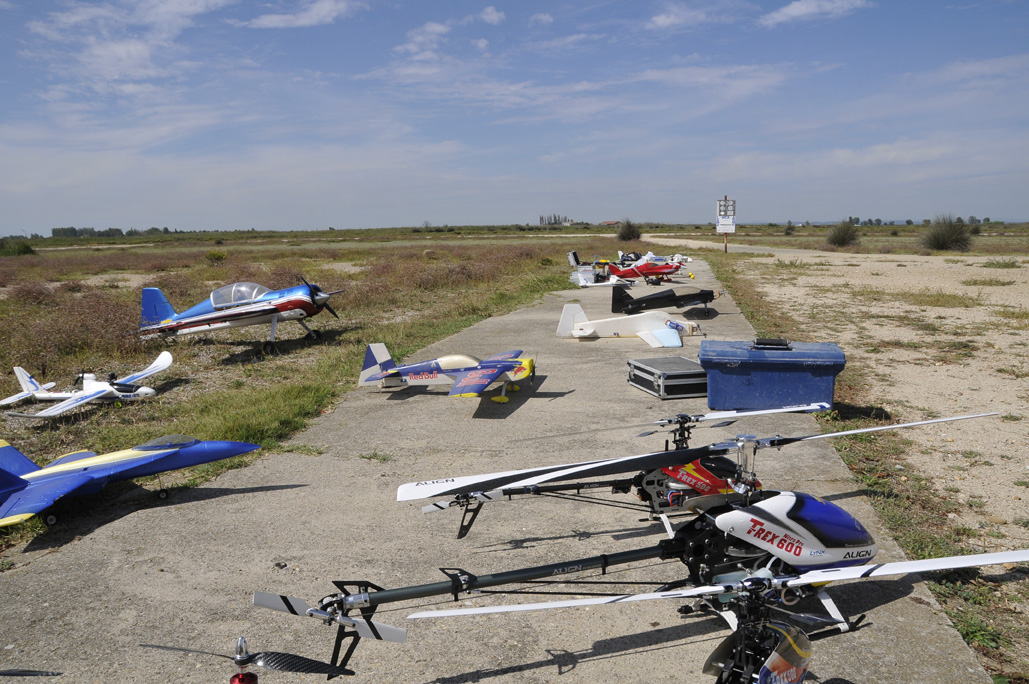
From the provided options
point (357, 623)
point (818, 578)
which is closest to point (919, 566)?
point (818, 578)

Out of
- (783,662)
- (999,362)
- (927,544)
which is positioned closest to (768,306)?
(999,362)

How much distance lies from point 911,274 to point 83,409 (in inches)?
1437

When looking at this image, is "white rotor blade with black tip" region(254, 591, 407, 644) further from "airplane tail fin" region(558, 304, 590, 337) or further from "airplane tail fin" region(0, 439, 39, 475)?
"airplane tail fin" region(558, 304, 590, 337)

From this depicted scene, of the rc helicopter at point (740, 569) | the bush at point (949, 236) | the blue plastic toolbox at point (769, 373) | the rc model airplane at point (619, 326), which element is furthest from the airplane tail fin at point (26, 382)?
the bush at point (949, 236)

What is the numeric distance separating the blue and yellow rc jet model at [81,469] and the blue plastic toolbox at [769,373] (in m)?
6.82

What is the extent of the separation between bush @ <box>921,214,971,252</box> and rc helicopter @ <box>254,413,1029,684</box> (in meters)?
61.1

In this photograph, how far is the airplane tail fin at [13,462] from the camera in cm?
678

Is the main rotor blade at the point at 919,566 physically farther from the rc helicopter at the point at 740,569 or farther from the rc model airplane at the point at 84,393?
the rc model airplane at the point at 84,393

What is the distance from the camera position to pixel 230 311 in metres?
15.8

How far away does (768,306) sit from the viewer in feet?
70.0

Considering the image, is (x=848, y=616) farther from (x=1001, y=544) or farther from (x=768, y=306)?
(x=768, y=306)

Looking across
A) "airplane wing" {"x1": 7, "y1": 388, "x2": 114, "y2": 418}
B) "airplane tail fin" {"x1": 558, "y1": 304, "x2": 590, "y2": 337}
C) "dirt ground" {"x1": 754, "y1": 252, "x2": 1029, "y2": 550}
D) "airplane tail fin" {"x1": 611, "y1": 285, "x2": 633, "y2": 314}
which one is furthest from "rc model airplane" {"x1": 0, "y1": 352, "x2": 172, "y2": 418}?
"airplane tail fin" {"x1": 611, "y1": 285, "x2": 633, "y2": 314}

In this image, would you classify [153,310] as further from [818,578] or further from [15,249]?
[15,249]

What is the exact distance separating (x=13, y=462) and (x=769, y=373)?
10.1 m
